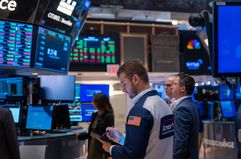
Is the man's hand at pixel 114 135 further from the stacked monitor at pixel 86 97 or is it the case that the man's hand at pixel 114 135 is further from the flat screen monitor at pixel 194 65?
the flat screen monitor at pixel 194 65

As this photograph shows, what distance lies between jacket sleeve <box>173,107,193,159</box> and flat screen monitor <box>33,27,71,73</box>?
6.95 feet

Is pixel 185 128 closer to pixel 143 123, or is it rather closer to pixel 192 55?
pixel 143 123

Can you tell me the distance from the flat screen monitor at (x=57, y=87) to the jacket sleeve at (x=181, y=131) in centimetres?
229

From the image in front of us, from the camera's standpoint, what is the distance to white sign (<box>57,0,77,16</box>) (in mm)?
5383

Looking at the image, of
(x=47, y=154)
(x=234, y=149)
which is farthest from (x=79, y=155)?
(x=234, y=149)

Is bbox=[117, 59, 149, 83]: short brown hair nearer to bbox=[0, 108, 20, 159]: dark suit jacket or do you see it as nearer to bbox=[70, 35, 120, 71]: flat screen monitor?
bbox=[0, 108, 20, 159]: dark suit jacket

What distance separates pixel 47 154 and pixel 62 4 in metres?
2.12

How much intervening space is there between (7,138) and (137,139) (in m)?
1.11

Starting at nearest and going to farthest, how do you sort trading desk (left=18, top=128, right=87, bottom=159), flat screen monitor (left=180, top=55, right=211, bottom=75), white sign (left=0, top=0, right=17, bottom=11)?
trading desk (left=18, top=128, right=87, bottom=159) → white sign (left=0, top=0, right=17, bottom=11) → flat screen monitor (left=180, top=55, right=211, bottom=75)

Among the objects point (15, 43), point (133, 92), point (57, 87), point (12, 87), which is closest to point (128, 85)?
point (133, 92)

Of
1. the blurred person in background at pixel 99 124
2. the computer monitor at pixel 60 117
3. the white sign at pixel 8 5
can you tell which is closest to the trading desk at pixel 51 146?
the computer monitor at pixel 60 117

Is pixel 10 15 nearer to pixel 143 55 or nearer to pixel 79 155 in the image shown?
pixel 79 155

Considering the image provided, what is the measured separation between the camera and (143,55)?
999cm

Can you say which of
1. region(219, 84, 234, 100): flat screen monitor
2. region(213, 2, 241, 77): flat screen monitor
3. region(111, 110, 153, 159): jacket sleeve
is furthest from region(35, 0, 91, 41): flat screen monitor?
region(219, 84, 234, 100): flat screen monitor
